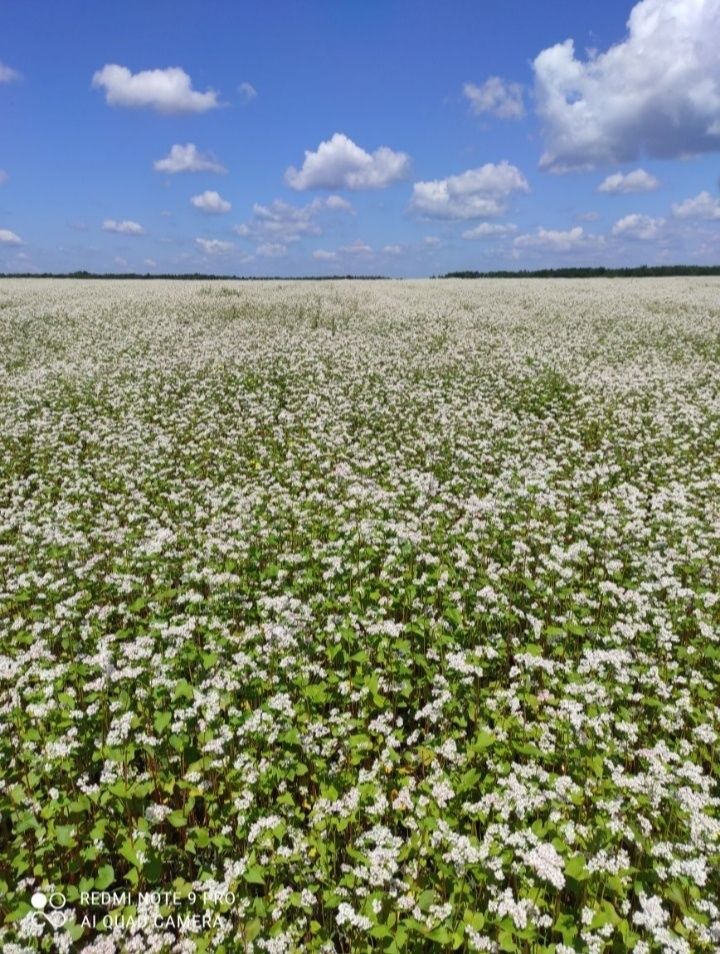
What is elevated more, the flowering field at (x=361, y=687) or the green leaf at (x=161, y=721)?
the green leaf at (x=161, y=721)

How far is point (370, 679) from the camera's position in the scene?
231 inches

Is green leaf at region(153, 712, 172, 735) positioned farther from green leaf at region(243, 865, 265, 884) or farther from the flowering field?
green leaf at region(243, 865, 265, 884)

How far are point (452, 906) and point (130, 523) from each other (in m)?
7.62

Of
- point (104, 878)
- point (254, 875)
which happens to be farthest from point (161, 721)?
point (254, 875)

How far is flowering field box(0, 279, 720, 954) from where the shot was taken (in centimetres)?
397

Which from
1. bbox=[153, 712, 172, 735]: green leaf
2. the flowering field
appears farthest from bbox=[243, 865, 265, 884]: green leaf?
bbox=[153, 712, 172, 735]: green leaf

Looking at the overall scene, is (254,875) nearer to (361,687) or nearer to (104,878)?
(104,878)

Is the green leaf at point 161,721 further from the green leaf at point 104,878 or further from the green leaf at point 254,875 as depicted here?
the green leaf at point 254,875

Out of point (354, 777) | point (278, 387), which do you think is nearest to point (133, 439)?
point (278, 387)

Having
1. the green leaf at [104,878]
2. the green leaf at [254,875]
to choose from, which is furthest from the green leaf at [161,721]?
the green leaf at [254,875]

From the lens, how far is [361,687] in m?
5.88

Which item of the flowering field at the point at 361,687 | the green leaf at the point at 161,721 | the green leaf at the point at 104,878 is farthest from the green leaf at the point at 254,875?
the green leaf at the point at 161,721

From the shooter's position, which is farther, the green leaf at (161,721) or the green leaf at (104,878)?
the green leaf at (161,721)

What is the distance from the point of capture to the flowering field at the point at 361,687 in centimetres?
397
